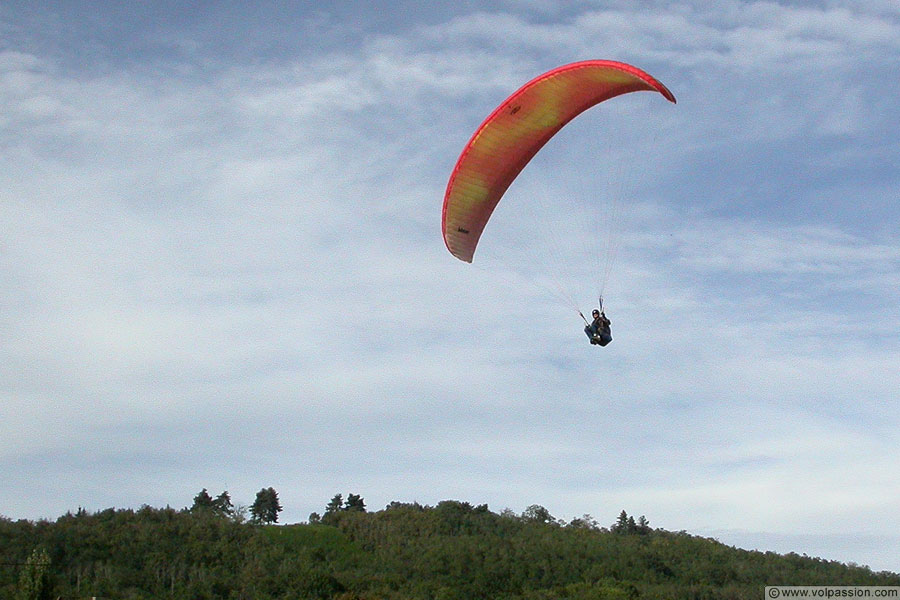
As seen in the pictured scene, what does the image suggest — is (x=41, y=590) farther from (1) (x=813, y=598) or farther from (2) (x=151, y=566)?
(1) (x=813, y=598)

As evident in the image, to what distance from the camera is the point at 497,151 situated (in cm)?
2305

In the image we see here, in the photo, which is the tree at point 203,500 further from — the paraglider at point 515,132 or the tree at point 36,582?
the paraglider at point 515,132

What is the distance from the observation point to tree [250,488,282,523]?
11588cm

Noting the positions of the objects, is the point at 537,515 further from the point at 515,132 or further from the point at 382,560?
the point at 515,132

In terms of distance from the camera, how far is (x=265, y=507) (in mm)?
116688

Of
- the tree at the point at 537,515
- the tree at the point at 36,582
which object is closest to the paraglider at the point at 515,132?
the tree at the point at 36,582

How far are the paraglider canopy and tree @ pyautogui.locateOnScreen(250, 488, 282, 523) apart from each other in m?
96.8

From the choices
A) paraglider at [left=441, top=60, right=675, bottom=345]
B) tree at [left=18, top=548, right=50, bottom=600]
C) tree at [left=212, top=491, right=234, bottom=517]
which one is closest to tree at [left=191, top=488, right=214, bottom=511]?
tree at [left=212, top=491, right=234, bottom=517]

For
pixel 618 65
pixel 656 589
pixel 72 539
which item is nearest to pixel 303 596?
pixel 72 539

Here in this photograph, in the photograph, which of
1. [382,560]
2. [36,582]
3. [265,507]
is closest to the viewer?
[36,582]

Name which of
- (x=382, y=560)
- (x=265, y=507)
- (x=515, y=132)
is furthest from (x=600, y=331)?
(x=265, y=507)

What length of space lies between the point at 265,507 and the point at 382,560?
30.8 meters

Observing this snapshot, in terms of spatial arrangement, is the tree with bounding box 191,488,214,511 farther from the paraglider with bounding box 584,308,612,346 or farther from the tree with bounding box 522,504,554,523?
the paraglider with bounding box 584,308,612,346

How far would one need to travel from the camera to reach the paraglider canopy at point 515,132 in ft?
68.8
